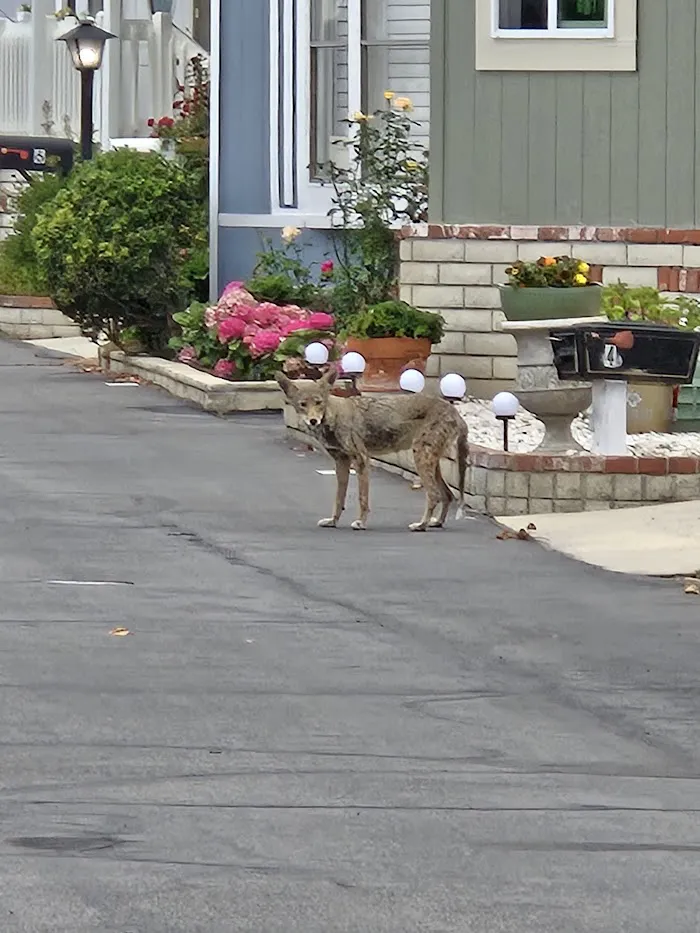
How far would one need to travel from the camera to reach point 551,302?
16031 mm

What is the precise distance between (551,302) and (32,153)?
13.1 meters

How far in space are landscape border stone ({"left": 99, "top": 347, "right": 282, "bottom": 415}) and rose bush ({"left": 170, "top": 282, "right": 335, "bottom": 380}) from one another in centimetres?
15

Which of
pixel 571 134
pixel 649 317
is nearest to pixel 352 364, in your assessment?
pixel 649 317

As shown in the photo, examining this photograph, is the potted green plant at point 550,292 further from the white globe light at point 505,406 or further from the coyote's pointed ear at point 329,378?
the coyote's pointed ear at point 329,378

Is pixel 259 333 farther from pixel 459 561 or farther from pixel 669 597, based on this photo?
pixel 669 597

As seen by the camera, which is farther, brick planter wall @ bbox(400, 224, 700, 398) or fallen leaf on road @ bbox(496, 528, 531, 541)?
brick planter wall @ bbox(400, 224, 700, 398)

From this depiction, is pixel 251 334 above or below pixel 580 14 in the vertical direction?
below

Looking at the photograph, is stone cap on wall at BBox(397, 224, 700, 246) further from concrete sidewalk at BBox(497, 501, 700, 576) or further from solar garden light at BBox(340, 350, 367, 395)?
concrete sidewalk at BBox(497, 501, 700, 576)

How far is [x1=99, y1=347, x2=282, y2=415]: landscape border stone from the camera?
1839 centimetres

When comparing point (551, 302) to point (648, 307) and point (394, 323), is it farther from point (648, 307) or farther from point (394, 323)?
point (394, 323)

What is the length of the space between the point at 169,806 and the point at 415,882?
3.56ft

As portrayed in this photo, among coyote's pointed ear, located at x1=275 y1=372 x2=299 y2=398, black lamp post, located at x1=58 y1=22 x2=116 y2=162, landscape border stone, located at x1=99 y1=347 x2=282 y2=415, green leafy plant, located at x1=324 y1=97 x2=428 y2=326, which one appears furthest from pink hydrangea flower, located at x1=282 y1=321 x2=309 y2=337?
black lamp post, located at x1=58 y1=22 x2=116 y2=162

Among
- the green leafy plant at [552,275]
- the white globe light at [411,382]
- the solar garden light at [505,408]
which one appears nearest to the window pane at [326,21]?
the green leafy plant at [552,275]

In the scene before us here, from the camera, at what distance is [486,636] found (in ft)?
32.8
